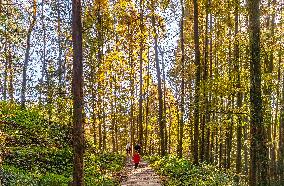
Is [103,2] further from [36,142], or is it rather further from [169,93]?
[169,93]

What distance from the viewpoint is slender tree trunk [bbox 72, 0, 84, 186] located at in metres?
12.8

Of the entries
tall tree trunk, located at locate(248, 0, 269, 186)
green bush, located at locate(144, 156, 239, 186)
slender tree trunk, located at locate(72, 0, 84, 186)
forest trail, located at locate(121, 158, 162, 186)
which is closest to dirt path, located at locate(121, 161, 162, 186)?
forest trail, located at locate(121, 158, 162, 186)

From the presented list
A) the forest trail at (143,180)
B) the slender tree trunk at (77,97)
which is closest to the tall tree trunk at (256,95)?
the slender tree trunk at (77,97)

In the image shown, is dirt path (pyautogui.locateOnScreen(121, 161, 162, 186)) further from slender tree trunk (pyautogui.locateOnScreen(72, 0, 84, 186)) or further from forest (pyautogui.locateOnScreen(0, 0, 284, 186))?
slender tree trunk (pyautogui.locateOnScreen(72, 0, 84, 186))

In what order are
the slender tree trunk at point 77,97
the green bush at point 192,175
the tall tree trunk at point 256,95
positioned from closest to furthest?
the tall tree trunk at point 256,95
the slender tree trunk at point 77,97
the green bush at point 192,175

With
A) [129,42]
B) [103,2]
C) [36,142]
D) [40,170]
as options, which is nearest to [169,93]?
[129,42]

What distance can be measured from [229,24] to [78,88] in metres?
14.7

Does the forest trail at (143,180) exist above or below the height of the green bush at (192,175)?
below

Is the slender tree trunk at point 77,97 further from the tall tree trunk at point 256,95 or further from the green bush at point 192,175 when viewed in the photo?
the tall tree trunk at point 256,95

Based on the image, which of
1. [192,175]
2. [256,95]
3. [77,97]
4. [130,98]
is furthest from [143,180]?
[130,98]

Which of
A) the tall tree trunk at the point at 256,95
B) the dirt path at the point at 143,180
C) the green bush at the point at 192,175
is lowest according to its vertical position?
the dirt path at the point at 143,180

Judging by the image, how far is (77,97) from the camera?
41.7 ft

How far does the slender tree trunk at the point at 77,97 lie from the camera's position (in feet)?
41.9

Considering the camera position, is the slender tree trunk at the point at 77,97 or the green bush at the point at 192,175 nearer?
the slender tree trunk at the point at 77,97
